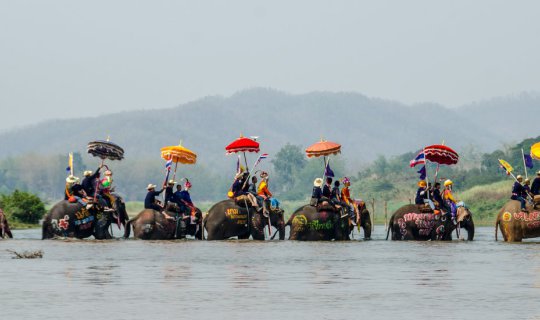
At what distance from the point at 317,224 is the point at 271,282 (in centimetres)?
1728

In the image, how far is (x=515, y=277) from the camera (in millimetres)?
27469

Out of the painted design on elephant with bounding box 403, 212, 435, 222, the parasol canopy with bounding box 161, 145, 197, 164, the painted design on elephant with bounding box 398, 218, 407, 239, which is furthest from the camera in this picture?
the parasol canopy with bounding box 161, 145, 197, 164

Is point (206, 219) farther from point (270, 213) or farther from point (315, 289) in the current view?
point (315, 289)

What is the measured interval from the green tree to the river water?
28643mm

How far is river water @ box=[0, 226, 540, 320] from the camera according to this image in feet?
68.4

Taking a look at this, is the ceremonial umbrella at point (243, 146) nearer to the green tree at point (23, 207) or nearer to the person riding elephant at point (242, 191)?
the person riding elephant at point (242, 191)

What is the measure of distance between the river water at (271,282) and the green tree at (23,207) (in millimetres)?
28643

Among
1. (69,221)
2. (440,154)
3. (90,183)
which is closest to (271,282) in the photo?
(69,221)

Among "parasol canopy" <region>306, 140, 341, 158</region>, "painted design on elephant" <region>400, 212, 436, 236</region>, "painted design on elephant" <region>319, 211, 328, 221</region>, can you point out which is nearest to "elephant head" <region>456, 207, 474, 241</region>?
"painted design on elephant" <region>400, 212, 436, 236</region>

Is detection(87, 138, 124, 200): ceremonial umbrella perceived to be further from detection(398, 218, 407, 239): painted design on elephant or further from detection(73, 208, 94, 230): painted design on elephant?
detection(398, 218, 407, 239): painted design on elephant

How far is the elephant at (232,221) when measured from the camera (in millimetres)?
43719

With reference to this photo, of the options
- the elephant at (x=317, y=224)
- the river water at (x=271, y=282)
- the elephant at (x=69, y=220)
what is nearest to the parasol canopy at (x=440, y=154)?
the elephant at (x=317, y=224)

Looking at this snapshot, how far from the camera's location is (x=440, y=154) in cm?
4572

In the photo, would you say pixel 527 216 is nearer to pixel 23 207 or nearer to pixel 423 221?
pixel 423 221
